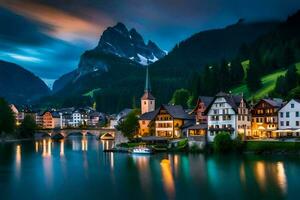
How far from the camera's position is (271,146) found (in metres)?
87.7

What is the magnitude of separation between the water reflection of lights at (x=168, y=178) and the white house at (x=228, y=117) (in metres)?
21.0

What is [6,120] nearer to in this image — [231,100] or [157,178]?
[231,100]

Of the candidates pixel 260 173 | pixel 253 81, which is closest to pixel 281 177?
pixel 260 173

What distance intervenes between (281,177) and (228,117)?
39.4 m

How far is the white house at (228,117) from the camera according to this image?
9856 cm

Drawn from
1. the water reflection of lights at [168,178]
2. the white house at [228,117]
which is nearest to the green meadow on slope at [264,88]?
the white house at [228,117]

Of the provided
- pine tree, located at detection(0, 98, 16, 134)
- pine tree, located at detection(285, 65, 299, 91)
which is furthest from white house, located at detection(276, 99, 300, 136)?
pine tree, located at detection(0, 98, 16, 134)

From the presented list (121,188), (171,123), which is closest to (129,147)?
(171,123)

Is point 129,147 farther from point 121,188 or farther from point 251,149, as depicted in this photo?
point 121,188

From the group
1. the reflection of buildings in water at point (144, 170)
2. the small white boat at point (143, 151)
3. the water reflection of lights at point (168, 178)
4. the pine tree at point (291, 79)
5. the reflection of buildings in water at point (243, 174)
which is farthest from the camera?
the pine tree at point (291, 79)

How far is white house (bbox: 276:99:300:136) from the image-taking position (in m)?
97.0

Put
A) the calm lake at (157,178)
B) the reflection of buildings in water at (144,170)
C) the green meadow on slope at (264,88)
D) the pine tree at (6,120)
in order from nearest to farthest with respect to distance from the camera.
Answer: the calm lake at (157,178), the reflection of buildings in water at (144,170), the green meadow on slope at (264,88), the pine tree at (6,120)

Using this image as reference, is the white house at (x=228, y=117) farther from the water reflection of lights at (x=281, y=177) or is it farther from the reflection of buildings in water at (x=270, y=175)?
the water reflection of lights at (x=281, y=177)

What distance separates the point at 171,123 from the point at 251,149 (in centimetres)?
3057
